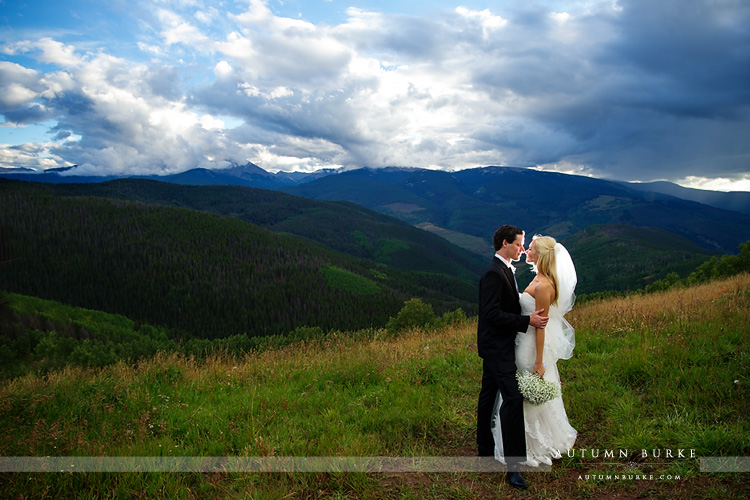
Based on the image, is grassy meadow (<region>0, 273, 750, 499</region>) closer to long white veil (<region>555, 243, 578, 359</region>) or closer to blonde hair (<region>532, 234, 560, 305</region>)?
long white veil (<region>555, 243, 578, 359</region>)

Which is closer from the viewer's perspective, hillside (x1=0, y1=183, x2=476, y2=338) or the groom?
the groom

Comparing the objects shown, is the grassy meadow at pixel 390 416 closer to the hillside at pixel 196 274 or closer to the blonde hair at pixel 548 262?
the blonde hair at pixel 548 262

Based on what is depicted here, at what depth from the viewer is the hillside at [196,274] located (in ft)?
362

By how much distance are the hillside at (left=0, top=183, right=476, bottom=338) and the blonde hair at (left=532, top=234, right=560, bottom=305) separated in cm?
9278

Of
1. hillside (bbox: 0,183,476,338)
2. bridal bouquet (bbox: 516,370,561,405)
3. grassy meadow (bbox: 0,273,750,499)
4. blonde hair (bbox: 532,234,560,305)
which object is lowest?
hillside (bbox: 0,183,476,338)

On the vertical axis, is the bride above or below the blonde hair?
below

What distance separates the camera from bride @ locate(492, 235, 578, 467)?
4.72 metres

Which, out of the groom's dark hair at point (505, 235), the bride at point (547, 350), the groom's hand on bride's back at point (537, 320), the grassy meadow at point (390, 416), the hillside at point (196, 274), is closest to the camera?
the grassy meadow at point (390, 416)

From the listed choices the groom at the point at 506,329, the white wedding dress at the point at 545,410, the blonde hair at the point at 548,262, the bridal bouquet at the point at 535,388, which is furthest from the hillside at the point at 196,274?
the blonde hair at the point at 548,262

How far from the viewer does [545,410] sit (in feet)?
16.1

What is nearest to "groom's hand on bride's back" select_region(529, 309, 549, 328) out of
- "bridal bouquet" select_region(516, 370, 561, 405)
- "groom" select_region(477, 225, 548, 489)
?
"groom" select_region(477, 225, 548, 489)

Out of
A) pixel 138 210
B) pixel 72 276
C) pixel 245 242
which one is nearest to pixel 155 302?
pixel 72 276

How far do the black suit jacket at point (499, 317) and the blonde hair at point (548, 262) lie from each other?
43cm

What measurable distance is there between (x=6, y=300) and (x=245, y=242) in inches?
6180
